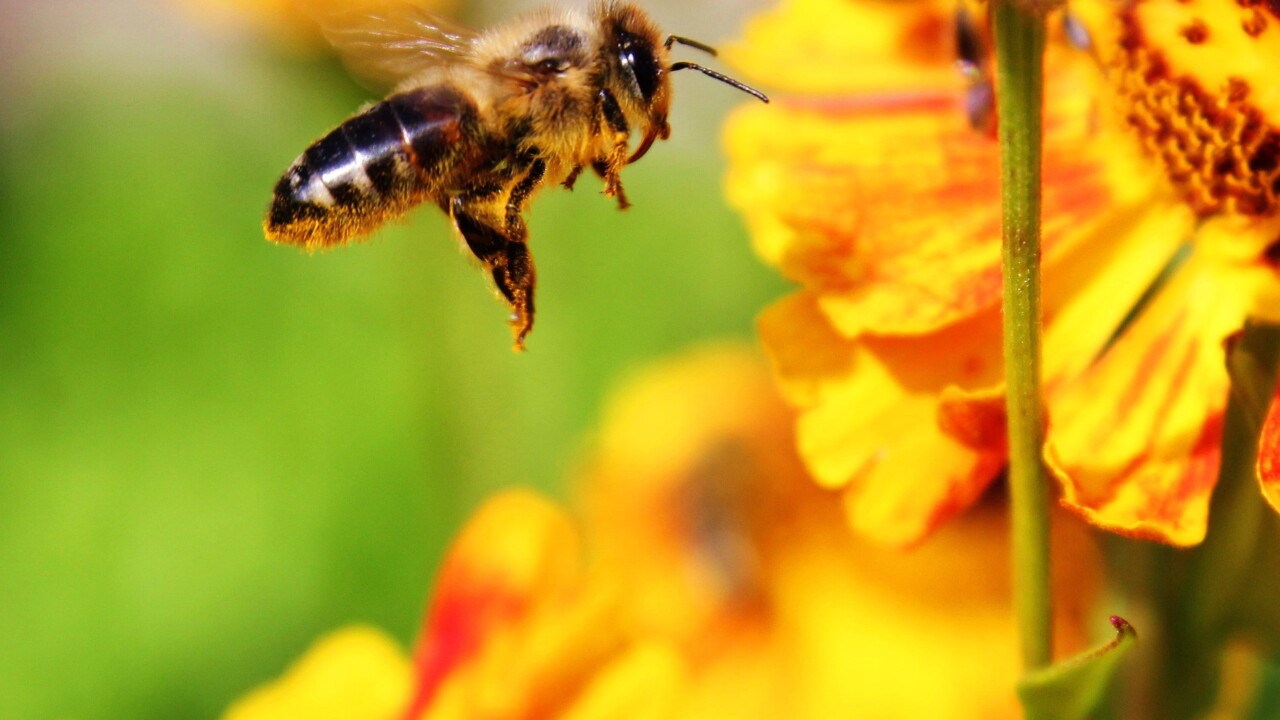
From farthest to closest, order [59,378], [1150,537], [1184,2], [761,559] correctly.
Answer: [59,378] → [761,559] → [1184,2] → [1150,537]

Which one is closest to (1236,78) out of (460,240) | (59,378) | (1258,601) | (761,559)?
(1258,601)

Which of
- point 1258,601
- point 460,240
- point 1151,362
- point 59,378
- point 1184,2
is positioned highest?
point 59,378

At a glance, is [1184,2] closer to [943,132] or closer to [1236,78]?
[1236,78]

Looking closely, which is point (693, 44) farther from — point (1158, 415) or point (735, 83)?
point (1158, 415)

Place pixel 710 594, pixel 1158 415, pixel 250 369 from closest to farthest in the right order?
pixel 1158 415, pixel 710 594, pixel 250 369

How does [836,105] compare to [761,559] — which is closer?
[836,105]

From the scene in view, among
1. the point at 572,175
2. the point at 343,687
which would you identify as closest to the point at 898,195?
the point at 572,175
